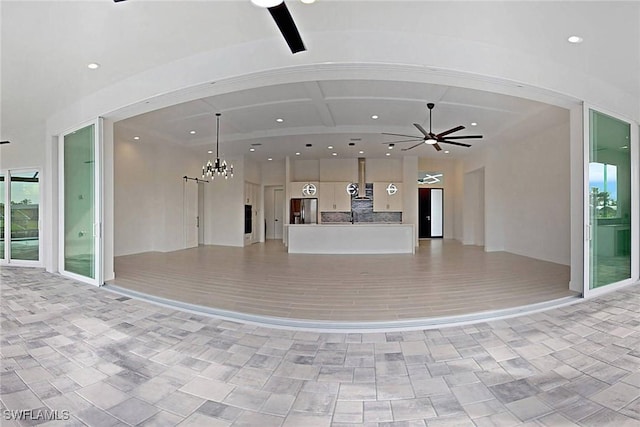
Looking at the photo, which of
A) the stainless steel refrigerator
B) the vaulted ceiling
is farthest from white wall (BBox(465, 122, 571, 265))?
the stainless steel refrigerator

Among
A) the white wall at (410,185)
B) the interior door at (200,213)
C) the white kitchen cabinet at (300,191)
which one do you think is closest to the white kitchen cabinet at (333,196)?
the white kitchen cabinet at (300,191)

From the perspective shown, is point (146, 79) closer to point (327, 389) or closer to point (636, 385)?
point (327, 389)

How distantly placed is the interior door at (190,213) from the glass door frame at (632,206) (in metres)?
9.83

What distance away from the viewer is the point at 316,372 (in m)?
2.46

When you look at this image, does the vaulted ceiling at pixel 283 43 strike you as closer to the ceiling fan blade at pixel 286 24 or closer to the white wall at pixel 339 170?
the ceiling fan blade at pixel 286 24

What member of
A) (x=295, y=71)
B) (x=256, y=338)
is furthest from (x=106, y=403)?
(x=295, y=71)

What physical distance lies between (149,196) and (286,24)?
335 inches

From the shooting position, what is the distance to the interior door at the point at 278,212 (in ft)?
44.7

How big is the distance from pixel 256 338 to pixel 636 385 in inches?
115

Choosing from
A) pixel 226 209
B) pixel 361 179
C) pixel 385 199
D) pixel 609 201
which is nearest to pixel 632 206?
pixel 609 201

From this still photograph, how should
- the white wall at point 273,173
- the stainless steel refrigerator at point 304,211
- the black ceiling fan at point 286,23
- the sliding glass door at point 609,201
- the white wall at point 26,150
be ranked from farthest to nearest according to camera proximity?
the white wall at point 273,173
the stainless steel refrigerator at point 304,211
the white wall at point 26,150
the sliding glass door at point 609,201
the black ceiling fan at point 286,23

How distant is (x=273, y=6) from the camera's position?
6.95 ft

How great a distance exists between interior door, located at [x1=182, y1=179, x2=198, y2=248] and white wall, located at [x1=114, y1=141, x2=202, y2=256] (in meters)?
0.15

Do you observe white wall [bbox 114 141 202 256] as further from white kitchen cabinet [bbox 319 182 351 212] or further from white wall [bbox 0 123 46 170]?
white kitchen cabinet [bbox 319 182 351 212]
